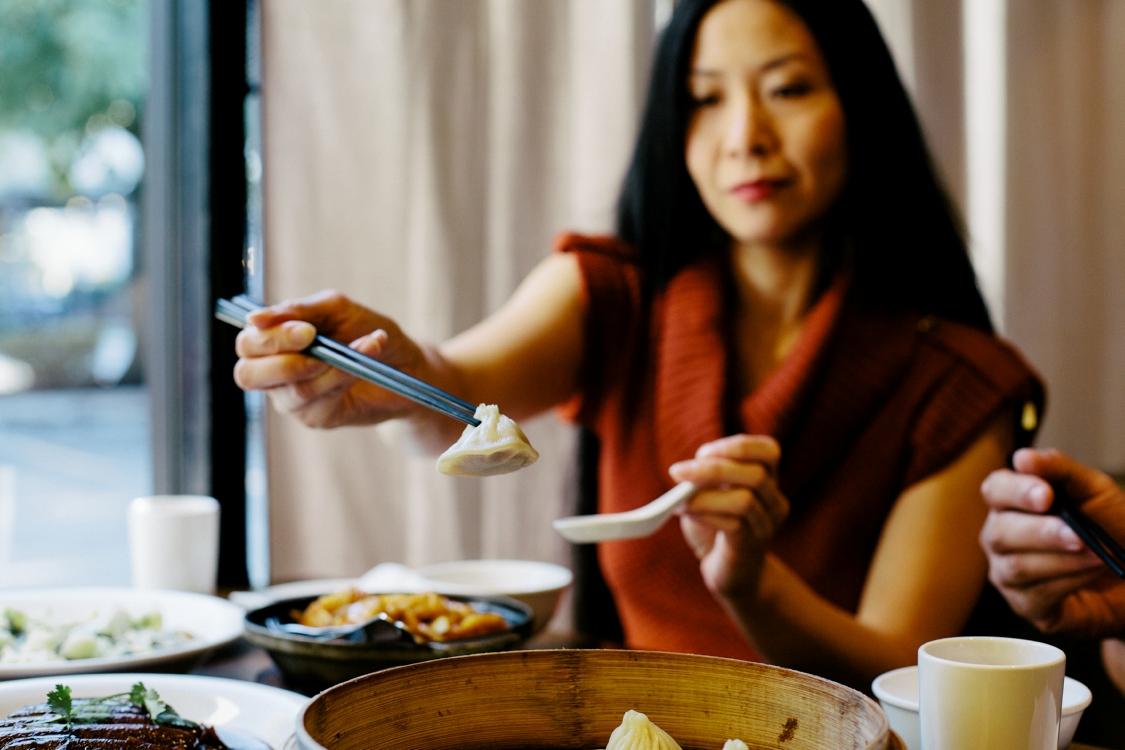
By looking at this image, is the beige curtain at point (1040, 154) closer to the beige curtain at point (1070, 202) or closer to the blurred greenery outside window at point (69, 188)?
the beige curtain at point (1070, 202)

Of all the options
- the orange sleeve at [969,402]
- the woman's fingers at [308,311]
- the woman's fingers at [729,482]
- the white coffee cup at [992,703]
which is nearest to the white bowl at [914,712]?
the white coffee cup at [992,703]

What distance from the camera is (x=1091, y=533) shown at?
3.92 ft

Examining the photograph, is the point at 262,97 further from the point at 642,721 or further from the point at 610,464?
the point at 642,721

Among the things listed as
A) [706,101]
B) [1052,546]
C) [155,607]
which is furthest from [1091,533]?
[155,607]

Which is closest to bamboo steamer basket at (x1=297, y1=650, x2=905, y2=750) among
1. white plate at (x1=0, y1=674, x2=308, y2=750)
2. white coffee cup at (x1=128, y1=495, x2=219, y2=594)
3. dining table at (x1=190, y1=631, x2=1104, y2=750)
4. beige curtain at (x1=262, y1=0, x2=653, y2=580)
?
white plate at (x1=0, y1=674, x2=308, y2=750)

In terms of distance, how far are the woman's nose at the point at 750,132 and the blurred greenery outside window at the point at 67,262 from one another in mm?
1456

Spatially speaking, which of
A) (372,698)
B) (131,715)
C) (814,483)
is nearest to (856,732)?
(372,698)

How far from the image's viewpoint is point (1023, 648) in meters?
0.76

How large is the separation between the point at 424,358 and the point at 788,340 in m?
0.89

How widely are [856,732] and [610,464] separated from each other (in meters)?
1.43

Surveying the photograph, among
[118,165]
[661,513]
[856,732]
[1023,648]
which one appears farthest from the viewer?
[118,165]

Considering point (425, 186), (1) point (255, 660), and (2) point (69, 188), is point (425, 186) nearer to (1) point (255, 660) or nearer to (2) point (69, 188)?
(2) point (69, 188)

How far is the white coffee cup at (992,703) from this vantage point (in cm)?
69

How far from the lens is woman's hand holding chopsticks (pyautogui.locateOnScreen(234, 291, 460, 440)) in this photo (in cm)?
118
